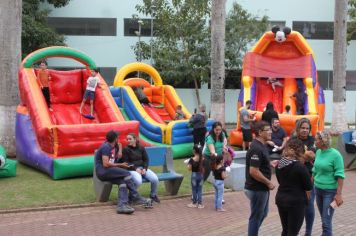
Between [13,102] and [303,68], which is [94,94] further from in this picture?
[303,68]

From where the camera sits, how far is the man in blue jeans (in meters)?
6.55

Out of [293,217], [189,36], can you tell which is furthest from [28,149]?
[189,36]

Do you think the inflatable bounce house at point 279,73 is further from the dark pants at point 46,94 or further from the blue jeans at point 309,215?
the blue jeans at point 309,215

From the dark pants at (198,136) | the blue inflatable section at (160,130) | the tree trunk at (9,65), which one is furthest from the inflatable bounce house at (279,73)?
the tree trunk at (9,65)

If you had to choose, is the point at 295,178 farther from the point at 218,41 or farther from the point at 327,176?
the point at 218,41

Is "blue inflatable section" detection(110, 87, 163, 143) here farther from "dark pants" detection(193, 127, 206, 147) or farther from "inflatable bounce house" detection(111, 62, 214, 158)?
"dark pants" detection(193, 127, 206, 147)

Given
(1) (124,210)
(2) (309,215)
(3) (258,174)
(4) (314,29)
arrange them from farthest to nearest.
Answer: (4) (314,29)
(1) (124,210)
(2) (309,215)
(3) (258,174)

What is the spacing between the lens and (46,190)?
10.8 metres

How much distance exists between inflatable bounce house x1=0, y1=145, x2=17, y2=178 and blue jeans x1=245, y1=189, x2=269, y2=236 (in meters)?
6.71

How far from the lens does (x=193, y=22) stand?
92.6 feet

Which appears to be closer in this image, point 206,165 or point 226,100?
point 206,165

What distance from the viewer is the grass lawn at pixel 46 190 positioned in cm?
980

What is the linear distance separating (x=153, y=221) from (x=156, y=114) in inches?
397

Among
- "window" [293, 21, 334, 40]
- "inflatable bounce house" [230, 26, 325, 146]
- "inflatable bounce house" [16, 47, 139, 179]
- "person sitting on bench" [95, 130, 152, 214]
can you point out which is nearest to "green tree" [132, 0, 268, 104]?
"window" [293, 21, 334, 40]
